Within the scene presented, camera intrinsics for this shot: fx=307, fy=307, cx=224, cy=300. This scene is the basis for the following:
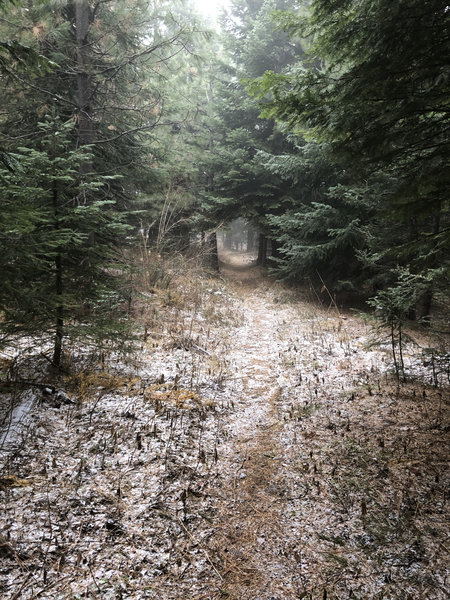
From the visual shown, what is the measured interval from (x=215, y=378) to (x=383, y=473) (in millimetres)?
3133

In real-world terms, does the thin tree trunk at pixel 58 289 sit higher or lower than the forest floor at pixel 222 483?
higher

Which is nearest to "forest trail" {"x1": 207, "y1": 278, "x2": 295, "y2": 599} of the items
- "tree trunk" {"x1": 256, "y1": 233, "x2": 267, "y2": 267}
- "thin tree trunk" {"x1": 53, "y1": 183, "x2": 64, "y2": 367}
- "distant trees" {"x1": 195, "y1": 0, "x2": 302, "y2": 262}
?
"thin tree trunk" {"x1": 53, "y1": 183, "x2": 64, "y2": 367}

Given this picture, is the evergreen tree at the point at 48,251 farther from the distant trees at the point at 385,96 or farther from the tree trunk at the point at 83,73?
the tree trunk at the point at 83,73

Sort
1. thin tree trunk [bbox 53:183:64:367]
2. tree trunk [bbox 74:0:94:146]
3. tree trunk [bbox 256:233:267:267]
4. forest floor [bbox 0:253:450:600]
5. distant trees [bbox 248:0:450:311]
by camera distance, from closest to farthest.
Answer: forest floor [bbox 0:253:450:600]
distant trees [bbox 248:0:450:311]
thin tree trunk [bbox 53:183:64:367]
tree trunk [bbox 74:0:94:146]
tree trunk [bbox 256:233:267:267]

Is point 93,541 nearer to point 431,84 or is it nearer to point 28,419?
point 28,419

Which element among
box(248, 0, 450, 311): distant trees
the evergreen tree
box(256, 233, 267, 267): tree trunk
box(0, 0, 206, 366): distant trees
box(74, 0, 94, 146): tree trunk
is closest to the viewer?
box(248, 0, 450, 311): distant trees

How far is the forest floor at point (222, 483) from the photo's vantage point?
219 cm

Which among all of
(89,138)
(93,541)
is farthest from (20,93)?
(93,541)

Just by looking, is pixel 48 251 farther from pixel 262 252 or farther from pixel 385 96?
pixel 262 252

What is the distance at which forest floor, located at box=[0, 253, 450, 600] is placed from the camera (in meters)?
2.19

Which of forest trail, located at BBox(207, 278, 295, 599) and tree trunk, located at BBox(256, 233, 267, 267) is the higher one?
tree trunk, located at BBox(256, 233, 267, 267)

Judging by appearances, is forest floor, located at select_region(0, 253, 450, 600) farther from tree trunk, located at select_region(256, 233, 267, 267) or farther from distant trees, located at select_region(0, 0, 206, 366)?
tree trunk, located at select_region(256, 233, 267, 267)

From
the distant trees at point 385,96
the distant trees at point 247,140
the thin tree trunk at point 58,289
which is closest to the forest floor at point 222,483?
the thin tree trunk at point 58,289

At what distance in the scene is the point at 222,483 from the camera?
319 centimetres
